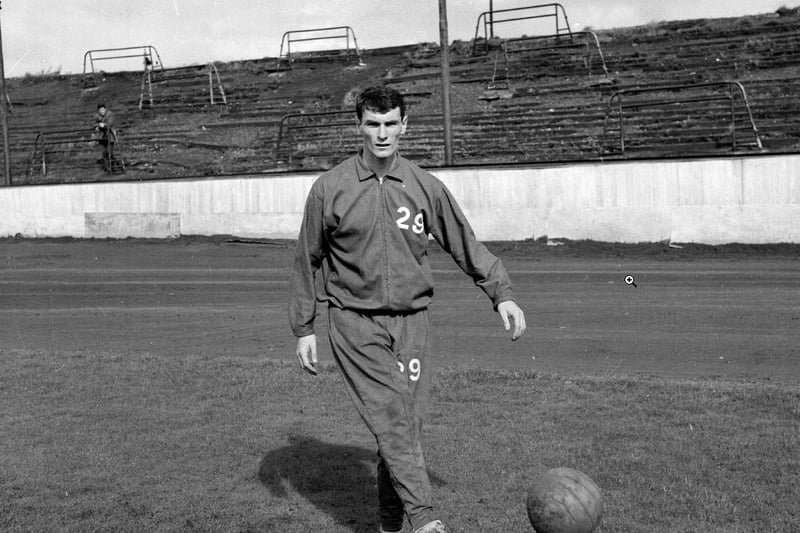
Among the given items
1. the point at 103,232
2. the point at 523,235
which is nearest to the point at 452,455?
the point at 523,235

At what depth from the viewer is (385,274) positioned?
4.98 meters

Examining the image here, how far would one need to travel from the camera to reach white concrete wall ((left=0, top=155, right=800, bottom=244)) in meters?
19.8

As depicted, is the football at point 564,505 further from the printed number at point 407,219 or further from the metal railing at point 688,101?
the metal railing at point 688,101

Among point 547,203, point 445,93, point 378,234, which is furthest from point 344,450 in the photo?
point 445,93

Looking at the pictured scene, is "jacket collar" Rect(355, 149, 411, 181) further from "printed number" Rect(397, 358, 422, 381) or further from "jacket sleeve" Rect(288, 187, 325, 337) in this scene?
"printed number" Rect(397, 358, 422, 381)

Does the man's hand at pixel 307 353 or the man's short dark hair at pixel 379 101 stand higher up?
the man's short dark hair at pixel 379 101

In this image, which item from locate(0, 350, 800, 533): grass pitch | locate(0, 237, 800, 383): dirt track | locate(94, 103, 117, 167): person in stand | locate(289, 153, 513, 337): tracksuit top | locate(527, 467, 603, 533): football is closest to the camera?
locate(527, 467, 603, 533): football

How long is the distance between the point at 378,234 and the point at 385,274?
0.62 ft

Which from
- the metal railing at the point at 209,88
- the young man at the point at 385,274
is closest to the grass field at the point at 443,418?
the young man at the point at 385,274

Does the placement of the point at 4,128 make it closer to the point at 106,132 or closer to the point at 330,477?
the point at 106,132

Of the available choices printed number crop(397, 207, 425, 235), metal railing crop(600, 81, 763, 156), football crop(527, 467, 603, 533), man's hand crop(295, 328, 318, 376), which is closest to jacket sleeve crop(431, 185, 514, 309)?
printed number crop(397, 207, 425, 235)

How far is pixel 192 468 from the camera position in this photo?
6.79 m

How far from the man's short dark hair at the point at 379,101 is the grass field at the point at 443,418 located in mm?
2235

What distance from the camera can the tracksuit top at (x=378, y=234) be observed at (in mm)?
4977
